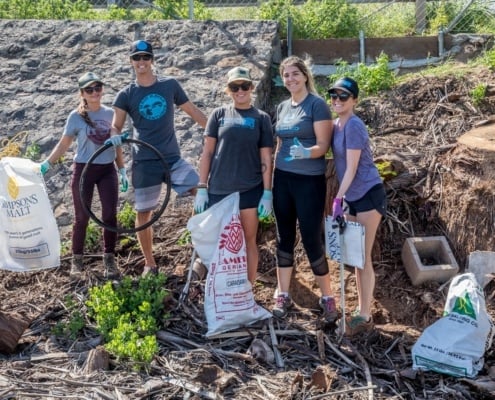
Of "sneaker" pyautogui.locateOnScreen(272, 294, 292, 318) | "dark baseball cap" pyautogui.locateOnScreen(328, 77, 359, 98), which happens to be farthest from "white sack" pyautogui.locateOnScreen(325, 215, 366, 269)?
"dark baseball cap" pyautogui.locateOnScreen(328, 77, 359, 98)

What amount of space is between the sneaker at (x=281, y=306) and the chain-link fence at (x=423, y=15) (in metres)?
4.32

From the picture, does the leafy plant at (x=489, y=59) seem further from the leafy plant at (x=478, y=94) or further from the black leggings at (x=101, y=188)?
the black leggings at (x=101, y=188)

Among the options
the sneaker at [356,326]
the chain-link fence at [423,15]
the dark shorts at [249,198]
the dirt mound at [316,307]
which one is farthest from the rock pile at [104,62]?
the sneaker at [356,326]

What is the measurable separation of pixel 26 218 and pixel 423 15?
529cm

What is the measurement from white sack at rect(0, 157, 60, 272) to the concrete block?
101 inches

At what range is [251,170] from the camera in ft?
14.4

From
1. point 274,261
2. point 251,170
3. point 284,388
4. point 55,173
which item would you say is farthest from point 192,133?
point 284,388

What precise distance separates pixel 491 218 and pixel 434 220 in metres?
0.45

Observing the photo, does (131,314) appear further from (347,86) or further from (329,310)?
(347,86)

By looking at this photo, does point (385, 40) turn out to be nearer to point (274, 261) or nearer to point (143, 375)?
point (274, 261)

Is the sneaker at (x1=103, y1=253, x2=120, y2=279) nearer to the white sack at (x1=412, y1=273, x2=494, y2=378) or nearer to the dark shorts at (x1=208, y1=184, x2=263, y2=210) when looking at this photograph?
the dark shorts at (x1=208, y1=184, x2=263, y2=210)

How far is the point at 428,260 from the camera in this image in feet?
16.9

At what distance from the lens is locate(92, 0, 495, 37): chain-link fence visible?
25.3 ft

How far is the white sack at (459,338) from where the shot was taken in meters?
3.96
